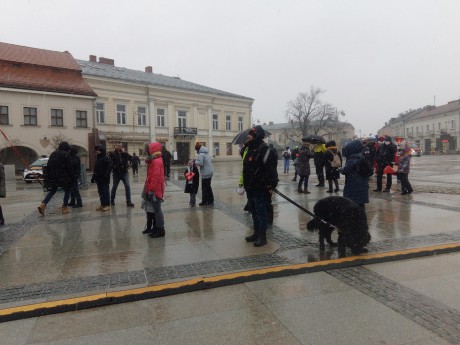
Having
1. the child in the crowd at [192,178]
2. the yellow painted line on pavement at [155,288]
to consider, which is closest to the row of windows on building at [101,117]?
the child in the crowd at [192,178]

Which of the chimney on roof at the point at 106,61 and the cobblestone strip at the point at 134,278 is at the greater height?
the chimney on roof at the point at 106,61

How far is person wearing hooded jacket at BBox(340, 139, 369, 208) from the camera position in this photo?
218 inches

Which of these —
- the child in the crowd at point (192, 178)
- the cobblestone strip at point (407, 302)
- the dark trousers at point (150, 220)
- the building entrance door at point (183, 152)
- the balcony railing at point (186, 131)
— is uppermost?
the balcony railing at point (186, 131)

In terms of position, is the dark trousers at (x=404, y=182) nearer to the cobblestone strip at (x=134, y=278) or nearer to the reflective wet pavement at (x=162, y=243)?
the reflective wet pavement at (x=162, y=243)

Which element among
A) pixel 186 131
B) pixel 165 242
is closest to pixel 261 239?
pixel 165 242

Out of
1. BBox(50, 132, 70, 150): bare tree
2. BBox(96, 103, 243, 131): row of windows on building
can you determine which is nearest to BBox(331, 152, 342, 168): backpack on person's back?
BBox(50, 132, 70, 150): bare tree

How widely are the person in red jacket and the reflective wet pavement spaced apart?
26 centimetres

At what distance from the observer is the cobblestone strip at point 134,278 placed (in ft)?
12.6

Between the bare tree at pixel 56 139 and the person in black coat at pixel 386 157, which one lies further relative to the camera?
the bare tree at pixel 56 139

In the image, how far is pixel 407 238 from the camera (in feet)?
18.1

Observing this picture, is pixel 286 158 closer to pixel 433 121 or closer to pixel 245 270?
pixel 245 270

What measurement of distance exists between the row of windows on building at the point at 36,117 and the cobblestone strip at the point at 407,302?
31630mm

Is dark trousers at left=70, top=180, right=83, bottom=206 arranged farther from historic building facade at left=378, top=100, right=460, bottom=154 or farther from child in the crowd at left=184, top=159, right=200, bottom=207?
historic building facade at left=378, top=100, right=460, bottom=154

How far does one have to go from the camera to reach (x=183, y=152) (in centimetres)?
4741
